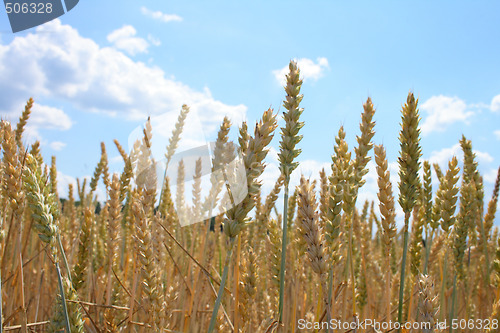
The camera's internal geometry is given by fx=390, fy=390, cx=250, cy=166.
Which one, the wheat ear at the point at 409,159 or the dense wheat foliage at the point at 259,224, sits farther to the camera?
the wheat ear at the point at 409,159

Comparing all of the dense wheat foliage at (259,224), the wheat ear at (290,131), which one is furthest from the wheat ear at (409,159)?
the wheat ear at (290,131)

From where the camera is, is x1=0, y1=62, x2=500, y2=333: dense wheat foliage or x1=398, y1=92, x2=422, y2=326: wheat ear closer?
x1=0, y1=62, x2=500, y2=333: dense wheat foliage

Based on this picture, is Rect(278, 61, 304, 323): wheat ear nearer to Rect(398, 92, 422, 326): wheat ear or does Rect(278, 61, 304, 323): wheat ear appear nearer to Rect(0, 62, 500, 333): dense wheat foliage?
Rect(0, 62, 500, 333): dense wheat foliage

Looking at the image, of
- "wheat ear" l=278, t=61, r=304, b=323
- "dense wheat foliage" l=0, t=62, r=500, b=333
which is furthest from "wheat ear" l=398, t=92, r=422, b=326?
"wheat ear" l=278, t=61, r=304, b=323

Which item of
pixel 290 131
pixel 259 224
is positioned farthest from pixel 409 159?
pixel 259 224

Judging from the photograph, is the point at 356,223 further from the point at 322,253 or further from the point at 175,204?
the point at 322,253

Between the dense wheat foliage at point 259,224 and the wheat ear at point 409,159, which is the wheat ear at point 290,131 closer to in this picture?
the dense wheat foliage at point 259,224

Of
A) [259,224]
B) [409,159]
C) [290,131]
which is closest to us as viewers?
[290,131]

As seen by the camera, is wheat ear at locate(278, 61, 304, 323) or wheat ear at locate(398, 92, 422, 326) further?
wheat ear at locate(398, 92, 422, 326)

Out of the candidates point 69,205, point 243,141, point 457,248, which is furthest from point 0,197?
point 457,248

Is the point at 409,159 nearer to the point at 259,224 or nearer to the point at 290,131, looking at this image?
the point at 290,131

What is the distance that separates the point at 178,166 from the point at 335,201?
1280mm

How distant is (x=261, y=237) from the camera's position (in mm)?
2250

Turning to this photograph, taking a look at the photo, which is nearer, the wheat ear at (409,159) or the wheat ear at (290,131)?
the wheat ear at (290,131)
